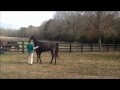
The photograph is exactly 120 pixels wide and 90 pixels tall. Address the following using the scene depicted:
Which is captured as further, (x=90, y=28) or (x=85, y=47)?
(x=90, y=28)

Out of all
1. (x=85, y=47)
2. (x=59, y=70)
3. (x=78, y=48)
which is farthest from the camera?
(x=85, y=47)

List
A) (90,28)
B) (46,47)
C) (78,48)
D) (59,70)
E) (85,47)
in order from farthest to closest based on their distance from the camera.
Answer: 1. (90,28)
2. (85,47)
3. (78,48)
4. (46,47)
5. (59,70)

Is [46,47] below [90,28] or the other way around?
below

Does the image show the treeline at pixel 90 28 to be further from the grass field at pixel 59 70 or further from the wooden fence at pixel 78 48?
the grass field at pixel 59 70

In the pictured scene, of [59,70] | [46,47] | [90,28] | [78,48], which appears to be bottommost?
[59,70]

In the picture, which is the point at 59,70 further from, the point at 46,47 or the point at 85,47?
the point at 85,47

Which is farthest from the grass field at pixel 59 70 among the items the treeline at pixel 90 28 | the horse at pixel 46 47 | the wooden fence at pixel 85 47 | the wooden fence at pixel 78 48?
the treeline at pixel 90 28

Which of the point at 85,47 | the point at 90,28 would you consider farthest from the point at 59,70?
the point at 90,28

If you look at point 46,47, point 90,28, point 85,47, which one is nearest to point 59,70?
point 46,47

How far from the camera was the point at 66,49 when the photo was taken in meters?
19.1

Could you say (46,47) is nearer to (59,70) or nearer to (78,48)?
(59,70)
